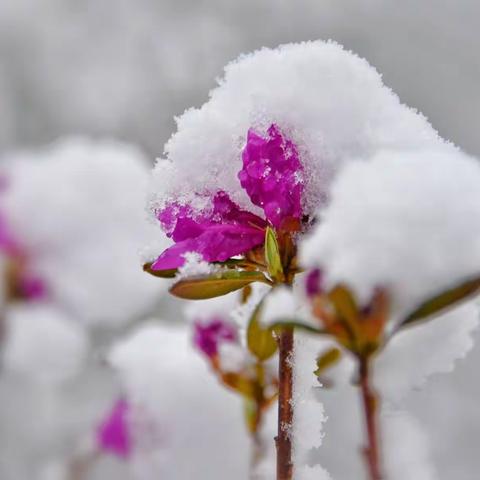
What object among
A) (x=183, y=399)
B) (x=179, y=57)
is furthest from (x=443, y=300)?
(x=179, y=57)

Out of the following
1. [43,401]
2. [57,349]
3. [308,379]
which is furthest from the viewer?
[43,401]

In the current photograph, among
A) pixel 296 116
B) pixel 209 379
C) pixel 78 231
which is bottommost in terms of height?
pixel 296 116

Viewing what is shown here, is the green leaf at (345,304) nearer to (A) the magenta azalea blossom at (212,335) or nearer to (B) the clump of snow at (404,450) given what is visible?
(B) the clump of snow at (404,450)

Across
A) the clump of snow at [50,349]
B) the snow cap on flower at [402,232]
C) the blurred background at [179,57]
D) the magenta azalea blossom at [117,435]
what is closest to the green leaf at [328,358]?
the snow cap on flower at [402,232]

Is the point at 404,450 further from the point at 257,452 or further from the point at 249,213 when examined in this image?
the point at 257,452

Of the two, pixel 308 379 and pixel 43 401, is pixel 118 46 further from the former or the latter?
pixel 308 379

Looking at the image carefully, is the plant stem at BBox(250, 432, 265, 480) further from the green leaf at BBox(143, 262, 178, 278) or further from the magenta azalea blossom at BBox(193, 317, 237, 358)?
the green leaf at BBox(143, 262, 178, 278)

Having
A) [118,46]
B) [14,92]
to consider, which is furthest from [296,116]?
[118,46]
